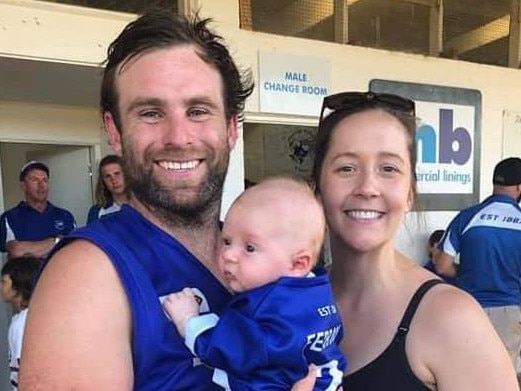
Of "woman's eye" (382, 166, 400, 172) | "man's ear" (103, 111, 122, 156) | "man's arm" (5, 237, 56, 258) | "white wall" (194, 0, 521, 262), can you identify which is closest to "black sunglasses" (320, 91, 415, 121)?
"woman's eye" (382, 166, 400, 172)

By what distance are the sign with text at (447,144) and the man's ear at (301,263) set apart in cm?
340

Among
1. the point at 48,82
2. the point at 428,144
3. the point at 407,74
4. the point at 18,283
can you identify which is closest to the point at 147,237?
the point at 18,283

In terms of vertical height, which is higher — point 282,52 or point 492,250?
point 282,52

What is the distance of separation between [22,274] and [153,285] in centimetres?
218

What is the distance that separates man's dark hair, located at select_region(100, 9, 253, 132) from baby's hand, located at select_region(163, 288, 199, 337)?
375 millimetres

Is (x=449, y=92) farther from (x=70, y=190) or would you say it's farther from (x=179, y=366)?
(x=179, y=366)

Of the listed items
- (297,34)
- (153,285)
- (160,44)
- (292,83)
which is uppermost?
(297,34)

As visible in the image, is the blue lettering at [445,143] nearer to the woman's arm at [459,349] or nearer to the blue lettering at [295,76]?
the blue lettering at [295,76]

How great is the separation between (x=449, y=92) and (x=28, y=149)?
3.58 meters

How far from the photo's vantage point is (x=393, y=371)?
113 centimetres

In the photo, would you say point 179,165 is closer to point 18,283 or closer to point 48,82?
point 18,283

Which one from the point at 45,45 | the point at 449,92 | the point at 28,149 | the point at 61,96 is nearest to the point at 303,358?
the point at 45,45

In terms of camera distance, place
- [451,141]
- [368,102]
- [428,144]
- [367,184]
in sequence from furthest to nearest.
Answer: [451,141] → [428,144] → [368,102] → [367,184]

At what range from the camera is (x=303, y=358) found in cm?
104
